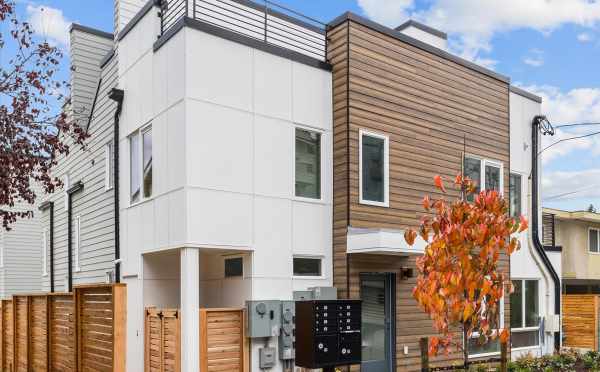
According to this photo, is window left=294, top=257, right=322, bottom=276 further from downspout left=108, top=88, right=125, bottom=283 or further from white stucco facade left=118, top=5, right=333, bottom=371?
downspout left=108, top=88, right=125, bottom=283

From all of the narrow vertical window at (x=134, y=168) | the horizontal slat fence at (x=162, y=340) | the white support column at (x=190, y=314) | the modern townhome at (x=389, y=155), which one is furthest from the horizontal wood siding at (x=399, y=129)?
the narrow vertical window at (x=134, y=168)

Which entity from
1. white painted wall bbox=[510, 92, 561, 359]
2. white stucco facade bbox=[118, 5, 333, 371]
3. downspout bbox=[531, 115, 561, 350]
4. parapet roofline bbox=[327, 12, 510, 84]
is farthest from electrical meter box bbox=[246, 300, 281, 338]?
downspout bbox=[531, 115, 561, 350]

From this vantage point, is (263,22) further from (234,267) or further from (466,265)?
(466,265)

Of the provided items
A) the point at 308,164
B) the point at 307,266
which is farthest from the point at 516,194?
the point at 307,266

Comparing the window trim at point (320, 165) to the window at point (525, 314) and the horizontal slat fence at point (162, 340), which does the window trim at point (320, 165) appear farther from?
the window at point (525, 314)

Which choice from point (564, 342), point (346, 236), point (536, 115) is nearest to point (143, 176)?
point (346, 236)

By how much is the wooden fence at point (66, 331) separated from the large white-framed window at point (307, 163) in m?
3.49

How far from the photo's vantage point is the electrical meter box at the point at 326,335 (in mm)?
6562

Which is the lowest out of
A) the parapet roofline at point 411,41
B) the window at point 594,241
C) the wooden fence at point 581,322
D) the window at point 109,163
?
the wooden fence at point 581,322

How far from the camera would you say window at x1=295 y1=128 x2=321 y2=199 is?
11.2 metres

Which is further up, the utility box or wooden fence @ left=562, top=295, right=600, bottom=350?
the utility box

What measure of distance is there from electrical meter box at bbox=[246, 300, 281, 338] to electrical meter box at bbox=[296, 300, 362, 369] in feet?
10.3

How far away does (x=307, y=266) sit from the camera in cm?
1119

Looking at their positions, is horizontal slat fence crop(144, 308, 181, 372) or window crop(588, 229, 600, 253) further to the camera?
window crop(588, 229, 600, 253)
